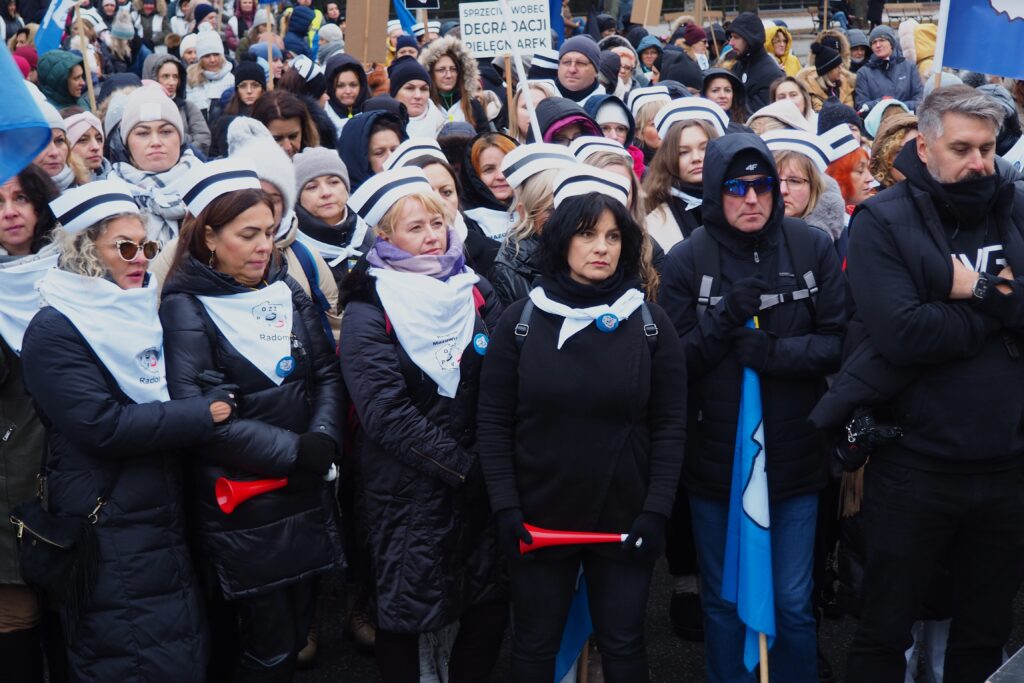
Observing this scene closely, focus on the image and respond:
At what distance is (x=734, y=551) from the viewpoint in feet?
13.6

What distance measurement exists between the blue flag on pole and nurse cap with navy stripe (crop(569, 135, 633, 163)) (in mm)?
1227

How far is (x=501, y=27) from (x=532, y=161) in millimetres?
3260

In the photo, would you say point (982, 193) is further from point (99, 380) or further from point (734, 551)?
point (99, 380)

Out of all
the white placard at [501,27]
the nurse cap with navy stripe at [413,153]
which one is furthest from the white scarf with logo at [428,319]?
the white placard at [501,27]

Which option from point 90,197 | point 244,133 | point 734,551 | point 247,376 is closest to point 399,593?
point 247,376

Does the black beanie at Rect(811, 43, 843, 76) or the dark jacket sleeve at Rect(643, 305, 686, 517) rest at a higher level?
the black beanie at Rect(811, 43, 843, 76)

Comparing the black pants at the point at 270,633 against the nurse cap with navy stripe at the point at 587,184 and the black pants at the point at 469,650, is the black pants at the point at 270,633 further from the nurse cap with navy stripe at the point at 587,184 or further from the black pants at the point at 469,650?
A: the nurse cap with navy stripe at the point at 587,184

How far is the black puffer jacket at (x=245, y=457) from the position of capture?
3.85 m

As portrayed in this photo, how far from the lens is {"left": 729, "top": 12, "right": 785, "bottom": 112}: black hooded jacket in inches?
408

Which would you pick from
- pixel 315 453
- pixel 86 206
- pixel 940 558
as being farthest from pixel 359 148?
pixel 940 558

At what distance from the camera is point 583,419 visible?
12.6 feet

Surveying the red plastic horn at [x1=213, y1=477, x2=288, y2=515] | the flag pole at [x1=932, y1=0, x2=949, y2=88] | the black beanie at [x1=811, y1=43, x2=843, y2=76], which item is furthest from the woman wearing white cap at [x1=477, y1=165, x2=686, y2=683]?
the black beanie at [x1=811, y1=43, x2=843, y2=76]

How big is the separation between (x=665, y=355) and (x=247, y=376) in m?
1.40

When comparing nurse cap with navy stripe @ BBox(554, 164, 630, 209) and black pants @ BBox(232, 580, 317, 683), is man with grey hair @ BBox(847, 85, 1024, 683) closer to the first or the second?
nurse cap with navy stripe @ BBox(554, 164, 630, 209)
